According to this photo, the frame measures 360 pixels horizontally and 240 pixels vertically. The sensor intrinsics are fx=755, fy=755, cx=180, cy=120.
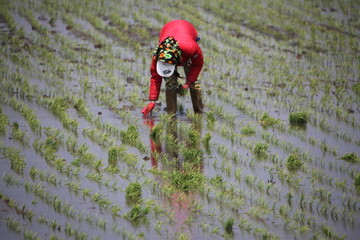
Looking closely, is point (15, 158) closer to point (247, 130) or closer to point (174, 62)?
point (174, 62)

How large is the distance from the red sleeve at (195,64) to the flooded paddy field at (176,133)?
1.56 feet

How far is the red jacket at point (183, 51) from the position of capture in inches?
324

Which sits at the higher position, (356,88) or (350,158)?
(356,88)

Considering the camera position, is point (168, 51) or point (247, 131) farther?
point (247, 131)

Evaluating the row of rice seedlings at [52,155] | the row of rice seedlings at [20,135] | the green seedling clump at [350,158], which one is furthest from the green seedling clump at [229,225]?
the row of rice seedlings at [20,135]

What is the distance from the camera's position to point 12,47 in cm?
1180

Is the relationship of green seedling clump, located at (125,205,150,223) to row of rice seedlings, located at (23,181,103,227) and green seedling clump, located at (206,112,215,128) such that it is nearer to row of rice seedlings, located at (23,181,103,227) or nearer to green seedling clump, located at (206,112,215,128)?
row of rice seedlings, located at (23,181,103,227)

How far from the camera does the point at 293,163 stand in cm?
706

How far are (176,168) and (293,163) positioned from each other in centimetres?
110

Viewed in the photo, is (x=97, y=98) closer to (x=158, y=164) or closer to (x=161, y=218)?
(x=158, y=164)

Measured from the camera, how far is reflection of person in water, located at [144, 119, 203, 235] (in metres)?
5.83

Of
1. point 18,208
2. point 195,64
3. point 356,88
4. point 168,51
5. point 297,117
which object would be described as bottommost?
point 18,208

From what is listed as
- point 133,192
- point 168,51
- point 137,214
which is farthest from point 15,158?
point 168,51

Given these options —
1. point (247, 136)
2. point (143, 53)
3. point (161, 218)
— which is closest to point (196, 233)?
point (161, 218)
